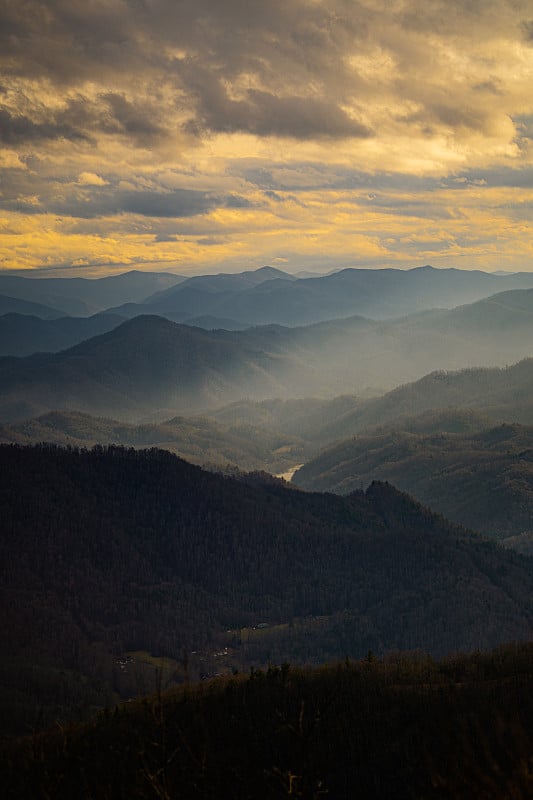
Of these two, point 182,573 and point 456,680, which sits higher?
point 456,680

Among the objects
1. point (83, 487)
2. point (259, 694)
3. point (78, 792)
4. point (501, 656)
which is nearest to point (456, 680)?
point (501, 656)

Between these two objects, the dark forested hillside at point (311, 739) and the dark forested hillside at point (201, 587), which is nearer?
the dark forested hillside at point (311, 739)

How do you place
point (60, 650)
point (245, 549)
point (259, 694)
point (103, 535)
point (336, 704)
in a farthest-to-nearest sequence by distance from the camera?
1. point (245, 549)
2. point (103, 535)
3. point (60, 650)
4. point (259, 694)
5. point (336, 704)

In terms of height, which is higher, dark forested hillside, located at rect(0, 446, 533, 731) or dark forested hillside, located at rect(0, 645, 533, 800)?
dark forested hillside, located at rect(0, 645, 533, 800)

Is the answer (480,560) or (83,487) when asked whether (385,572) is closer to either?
(480,560)

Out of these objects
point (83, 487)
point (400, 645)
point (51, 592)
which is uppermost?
point (83, 487)
